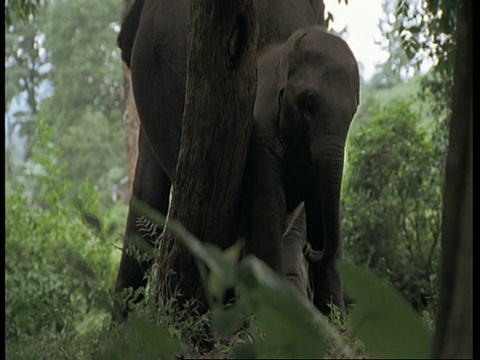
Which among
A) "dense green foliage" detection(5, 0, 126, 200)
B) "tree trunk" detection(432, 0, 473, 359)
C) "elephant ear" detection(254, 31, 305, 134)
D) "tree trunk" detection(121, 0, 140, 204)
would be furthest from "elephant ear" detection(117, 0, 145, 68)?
"dense green foliage" detection(5, 0, 126, 200)

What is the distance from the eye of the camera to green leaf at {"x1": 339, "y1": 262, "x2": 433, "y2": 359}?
2023 millimetres

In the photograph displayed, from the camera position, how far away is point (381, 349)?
203 cm

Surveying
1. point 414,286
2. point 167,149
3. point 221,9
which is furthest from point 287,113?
point 414,286

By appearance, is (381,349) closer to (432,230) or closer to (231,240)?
(231,240)

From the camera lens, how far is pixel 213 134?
13.9ft

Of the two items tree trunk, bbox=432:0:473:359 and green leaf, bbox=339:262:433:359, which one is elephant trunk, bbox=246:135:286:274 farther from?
tree trunk, bbox=432:0:473:359

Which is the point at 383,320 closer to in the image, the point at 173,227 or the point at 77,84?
the point at 173,227

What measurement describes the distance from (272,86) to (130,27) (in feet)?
3.93

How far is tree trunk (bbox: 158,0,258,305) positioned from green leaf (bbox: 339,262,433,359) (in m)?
2.17

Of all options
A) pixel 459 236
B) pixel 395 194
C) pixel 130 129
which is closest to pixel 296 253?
pixel 459 236

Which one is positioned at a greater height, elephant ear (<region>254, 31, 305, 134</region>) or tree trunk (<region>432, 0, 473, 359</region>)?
elephant ear (<region>254, 31, 305, 134</region>)

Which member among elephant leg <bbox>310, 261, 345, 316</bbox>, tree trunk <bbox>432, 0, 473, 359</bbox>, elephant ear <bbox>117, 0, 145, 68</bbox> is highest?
elephant ear <bbox>117, 0, 145, 68</bbox>

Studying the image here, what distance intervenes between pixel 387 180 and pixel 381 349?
8.16m

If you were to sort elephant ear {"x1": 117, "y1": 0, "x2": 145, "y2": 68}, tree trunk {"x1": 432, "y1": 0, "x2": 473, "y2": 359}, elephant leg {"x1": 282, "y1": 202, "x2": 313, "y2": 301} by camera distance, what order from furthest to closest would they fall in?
elephant ear {"x1": 117, "y1": 0, "x2": 145, "y2": 68}, elephant leg {"x1": 282, "y1": 202, "x2": 313, "y2": 301}, tree trunk {"x1": 432, "y1": 0, "x2": 473, "y2": 359}
